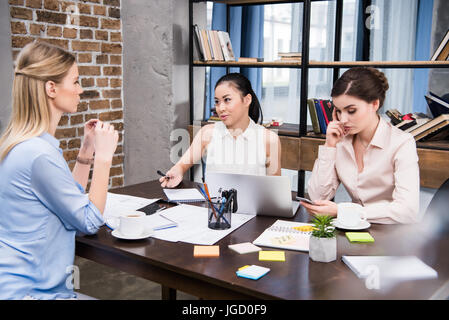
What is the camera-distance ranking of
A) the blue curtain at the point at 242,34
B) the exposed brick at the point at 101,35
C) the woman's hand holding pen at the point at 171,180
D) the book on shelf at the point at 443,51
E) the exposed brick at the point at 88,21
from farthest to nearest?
the blue curtain at the point at 242,34, the exposed brick at the point at 101,35, the exposed brick at the point at 88,21, the book on shelf at the point at 443,51, the woman's hand holding pen at the point at 171,180

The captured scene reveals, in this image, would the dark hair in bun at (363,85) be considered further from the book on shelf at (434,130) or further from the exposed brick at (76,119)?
the exposed brick at (76,119)

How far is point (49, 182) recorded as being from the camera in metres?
1.31

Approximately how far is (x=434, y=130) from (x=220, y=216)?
1712 mm

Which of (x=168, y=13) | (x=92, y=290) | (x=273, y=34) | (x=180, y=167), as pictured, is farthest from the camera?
(x=273, y=34)

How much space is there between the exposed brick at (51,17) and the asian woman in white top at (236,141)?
1.39 metres

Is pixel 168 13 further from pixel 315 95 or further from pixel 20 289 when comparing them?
pixel 20 289

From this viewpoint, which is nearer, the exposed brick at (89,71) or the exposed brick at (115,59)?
the exposed brick at (89,71)

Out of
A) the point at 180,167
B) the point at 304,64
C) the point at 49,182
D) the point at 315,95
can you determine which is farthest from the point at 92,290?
the point at 315,95

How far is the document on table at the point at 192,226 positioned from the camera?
A: 4.75 ft

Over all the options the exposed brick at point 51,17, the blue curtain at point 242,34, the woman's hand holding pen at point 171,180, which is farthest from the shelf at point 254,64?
the woman's hand holding pen at point 171,180

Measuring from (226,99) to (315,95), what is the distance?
204 cm

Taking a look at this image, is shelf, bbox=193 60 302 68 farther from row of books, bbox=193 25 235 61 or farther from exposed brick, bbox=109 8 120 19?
exposed brick, bbox=109 8 120 19

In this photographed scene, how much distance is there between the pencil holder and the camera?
5.07ft
